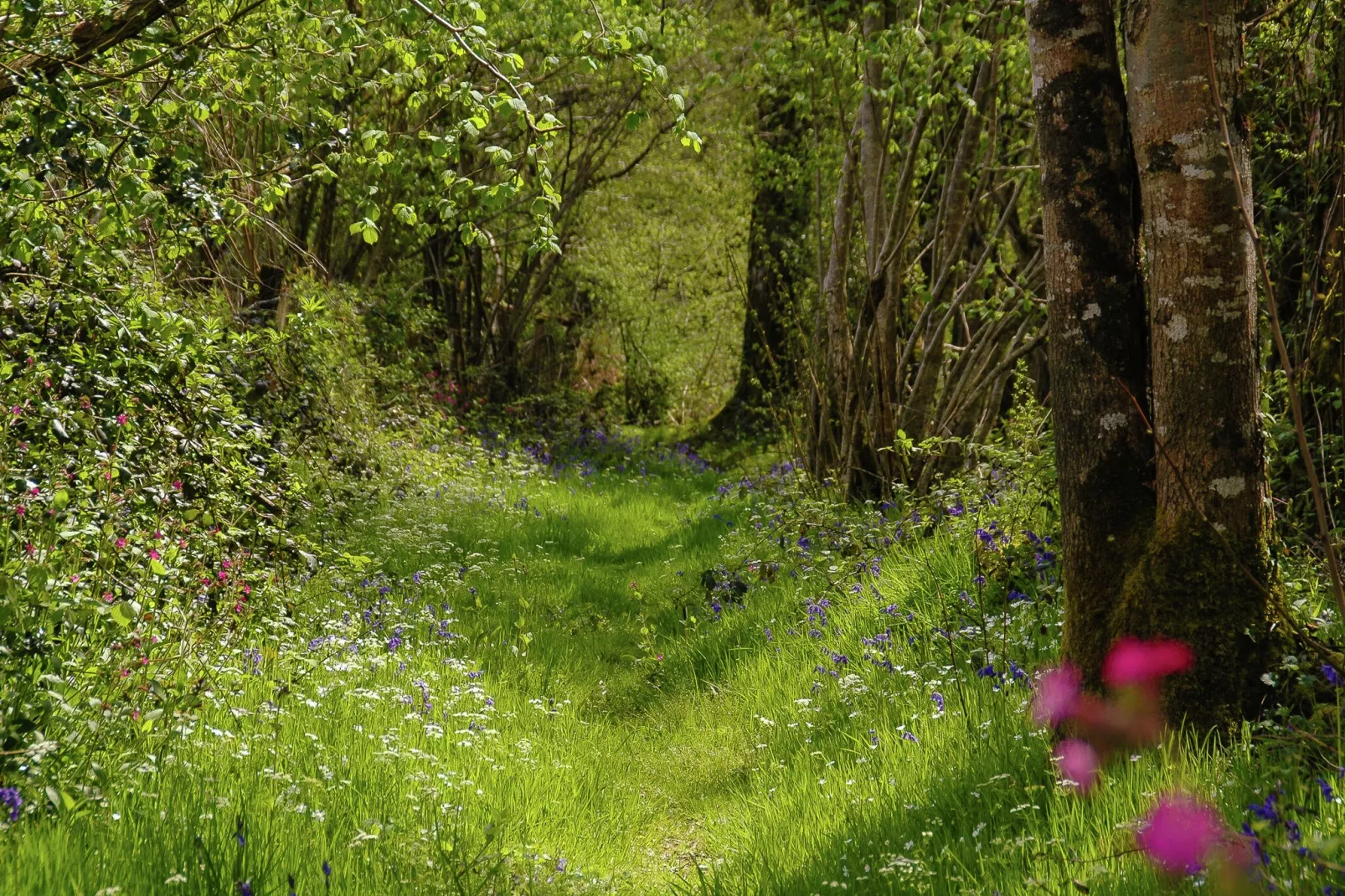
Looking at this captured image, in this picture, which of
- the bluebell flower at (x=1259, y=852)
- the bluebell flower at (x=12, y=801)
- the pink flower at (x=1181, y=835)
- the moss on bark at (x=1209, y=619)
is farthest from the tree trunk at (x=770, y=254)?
the bluebell flower at (x=12, y=801)

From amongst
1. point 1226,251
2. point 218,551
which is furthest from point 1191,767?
point 218,551

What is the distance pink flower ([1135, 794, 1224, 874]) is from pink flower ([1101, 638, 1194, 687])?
26.4 inches

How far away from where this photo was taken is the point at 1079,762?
133 inches

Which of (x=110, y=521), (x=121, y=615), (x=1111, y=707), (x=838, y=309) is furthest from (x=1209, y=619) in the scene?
(x=838, y=309)

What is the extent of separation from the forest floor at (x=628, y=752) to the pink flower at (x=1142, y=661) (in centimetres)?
30

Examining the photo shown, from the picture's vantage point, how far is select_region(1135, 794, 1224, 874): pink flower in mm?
2568

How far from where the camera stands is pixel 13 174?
154 inches

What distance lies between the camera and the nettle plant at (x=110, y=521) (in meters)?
3.26

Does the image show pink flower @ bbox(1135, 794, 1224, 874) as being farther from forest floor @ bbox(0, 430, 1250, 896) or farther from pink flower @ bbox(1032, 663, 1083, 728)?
pink flower @ bbox(1032, 663, 1083, 728)

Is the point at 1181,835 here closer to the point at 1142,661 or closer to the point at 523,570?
the point at 1142,661

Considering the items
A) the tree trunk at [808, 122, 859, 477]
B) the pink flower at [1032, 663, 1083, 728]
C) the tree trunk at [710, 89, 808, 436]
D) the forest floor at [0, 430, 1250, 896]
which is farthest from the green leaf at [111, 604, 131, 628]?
the tree trunk at [710, 89, 808, 436]

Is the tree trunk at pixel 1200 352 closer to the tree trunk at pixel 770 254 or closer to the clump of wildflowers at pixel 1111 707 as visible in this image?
the clump of wildflowers at pixel 1111 707

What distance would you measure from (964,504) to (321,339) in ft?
20.5

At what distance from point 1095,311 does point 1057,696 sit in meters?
1.42
